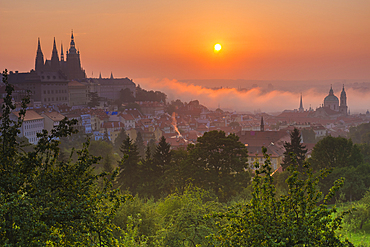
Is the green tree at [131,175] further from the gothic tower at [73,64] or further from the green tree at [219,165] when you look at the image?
the gothic tower at [73,64]

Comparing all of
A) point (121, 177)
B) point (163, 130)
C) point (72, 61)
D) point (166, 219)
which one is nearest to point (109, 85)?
point (72, 61)

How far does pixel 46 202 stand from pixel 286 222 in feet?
11.9

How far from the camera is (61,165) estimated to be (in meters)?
6.55

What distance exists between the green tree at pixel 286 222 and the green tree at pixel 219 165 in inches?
678

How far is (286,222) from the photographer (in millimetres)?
6129

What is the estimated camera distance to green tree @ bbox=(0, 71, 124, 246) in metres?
5.72

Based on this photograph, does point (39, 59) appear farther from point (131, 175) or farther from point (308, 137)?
point (131, 175)

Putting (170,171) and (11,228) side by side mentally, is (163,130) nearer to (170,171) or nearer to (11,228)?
(170,171)

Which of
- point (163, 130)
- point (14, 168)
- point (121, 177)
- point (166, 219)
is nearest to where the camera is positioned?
point (14, 168)

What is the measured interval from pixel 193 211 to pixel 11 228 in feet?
21.1

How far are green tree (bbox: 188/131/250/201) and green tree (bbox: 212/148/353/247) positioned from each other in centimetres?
1722

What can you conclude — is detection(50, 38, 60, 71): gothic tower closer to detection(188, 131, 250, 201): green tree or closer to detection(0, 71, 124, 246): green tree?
detection(188, 131, 250, 201): green tree

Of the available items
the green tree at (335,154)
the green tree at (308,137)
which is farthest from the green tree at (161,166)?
the green tree at (308,137)

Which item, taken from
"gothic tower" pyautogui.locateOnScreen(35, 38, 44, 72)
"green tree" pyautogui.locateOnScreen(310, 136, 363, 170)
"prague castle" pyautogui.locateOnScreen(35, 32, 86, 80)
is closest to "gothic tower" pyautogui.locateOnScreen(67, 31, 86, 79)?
"prague castle" pyautogui.locateOnScreen(35, 32, 86, 80)
